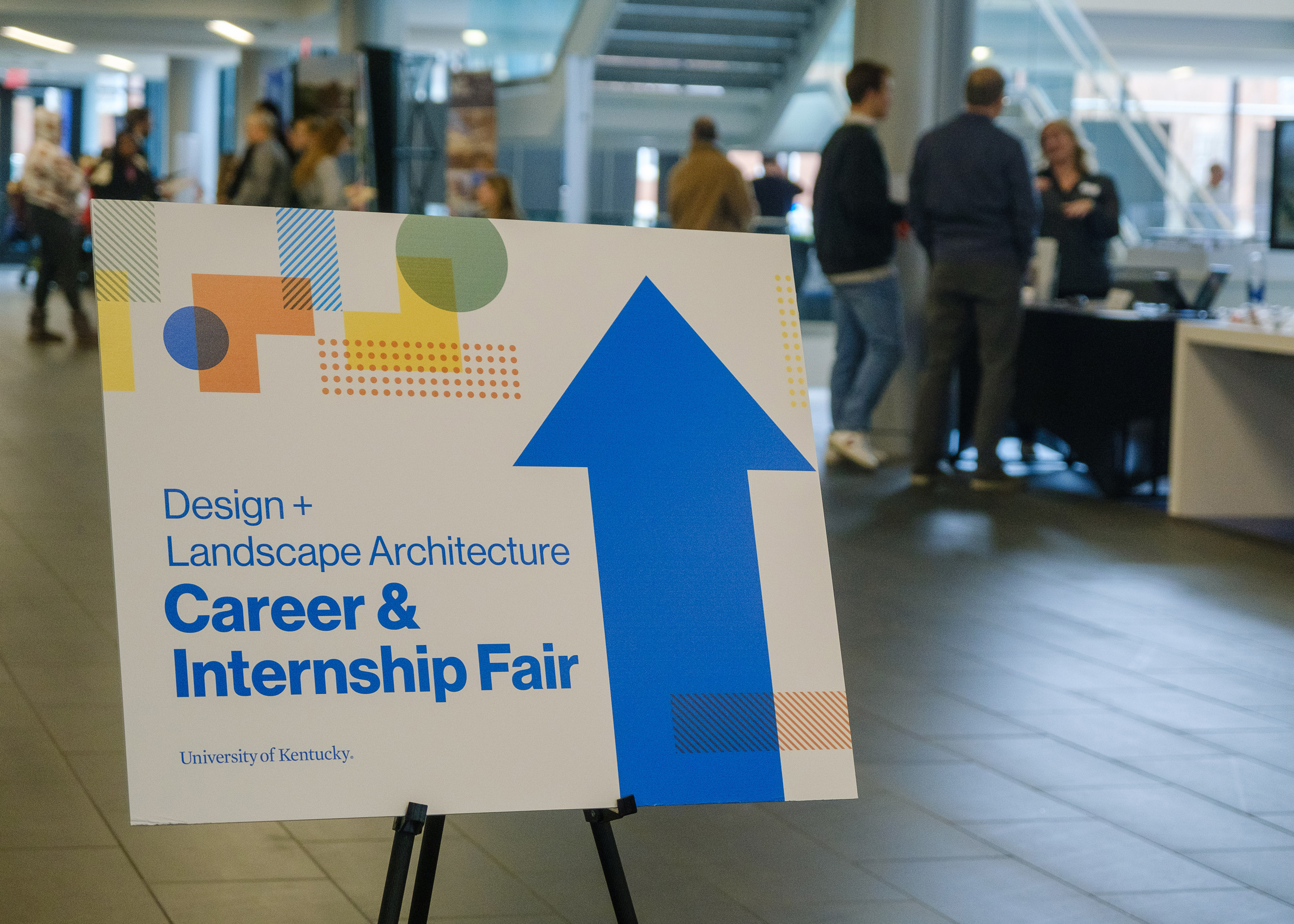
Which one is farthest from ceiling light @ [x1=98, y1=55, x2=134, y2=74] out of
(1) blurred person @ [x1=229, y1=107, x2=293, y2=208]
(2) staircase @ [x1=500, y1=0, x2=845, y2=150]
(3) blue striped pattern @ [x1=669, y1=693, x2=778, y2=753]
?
(3) blue striped pattern @ [x1=669, y1=693, x2=778, y2=753]

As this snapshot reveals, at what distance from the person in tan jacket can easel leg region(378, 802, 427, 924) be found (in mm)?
5718

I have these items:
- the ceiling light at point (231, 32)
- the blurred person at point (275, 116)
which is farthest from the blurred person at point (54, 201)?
the ceiling light at point (231, 32)

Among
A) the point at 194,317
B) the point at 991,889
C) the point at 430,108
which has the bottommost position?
the point at 991,889

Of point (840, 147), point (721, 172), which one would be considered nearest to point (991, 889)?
point (840, 147)

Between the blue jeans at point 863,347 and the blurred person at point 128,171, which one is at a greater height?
the blurred person at point 128,171

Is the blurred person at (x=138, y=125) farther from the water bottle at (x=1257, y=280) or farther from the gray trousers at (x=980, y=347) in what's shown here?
the water bottle at (x=1257, y=280)

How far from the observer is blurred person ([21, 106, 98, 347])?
966cm

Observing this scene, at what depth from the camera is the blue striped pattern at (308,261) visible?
145cm

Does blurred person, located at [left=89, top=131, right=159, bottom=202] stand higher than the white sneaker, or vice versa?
blurred person, located at [left=89, top=131, right=159, bottom=202]

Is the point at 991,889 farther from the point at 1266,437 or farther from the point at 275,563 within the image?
the point at 1266,437

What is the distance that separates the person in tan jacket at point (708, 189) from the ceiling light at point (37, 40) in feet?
45.7

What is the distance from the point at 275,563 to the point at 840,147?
16.2 ft

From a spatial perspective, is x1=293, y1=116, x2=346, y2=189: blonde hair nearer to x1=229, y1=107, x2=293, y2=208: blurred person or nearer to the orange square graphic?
x1=229, y1=107, x2=293, y2=208: blurred person

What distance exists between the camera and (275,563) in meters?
1.43
